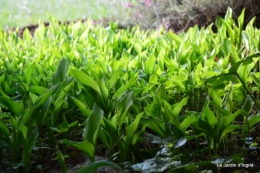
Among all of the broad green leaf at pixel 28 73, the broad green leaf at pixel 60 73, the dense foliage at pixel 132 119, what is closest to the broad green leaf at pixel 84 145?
the dense foliage at pixel 132 119

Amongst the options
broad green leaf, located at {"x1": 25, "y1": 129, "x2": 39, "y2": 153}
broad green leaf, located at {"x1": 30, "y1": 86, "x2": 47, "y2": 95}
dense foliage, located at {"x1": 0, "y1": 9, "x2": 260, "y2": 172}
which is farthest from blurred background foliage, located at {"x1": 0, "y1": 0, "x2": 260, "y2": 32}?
broad green leaf, located at {"x1": 25, "y1": 129, "x2": 39, "y2": 153}

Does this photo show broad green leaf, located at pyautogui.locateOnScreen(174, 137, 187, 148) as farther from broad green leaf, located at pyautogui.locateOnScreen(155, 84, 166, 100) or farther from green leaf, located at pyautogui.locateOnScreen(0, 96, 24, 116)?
green leaf, located at pyautogui.locateOnScreen(0, 96, 24, 116)

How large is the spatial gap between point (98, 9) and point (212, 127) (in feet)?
25.6

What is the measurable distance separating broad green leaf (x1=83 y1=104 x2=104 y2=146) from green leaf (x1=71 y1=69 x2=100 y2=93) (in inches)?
10.4

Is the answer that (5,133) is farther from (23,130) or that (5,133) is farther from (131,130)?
(131,130)

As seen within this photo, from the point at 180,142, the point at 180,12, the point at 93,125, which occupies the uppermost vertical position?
the point at 180,12

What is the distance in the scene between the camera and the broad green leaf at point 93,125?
1.63m

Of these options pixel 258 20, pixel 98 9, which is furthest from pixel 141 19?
pixel 98 9

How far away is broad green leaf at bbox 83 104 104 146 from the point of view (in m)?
1.63

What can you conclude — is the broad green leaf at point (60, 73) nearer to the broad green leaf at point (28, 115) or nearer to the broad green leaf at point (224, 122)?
the broad green leaf at point (28, 115)

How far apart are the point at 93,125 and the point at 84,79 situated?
0.31 metres

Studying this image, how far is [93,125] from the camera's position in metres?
1.65

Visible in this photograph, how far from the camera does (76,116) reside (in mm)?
2160

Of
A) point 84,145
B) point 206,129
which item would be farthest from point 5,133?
point 206,129
